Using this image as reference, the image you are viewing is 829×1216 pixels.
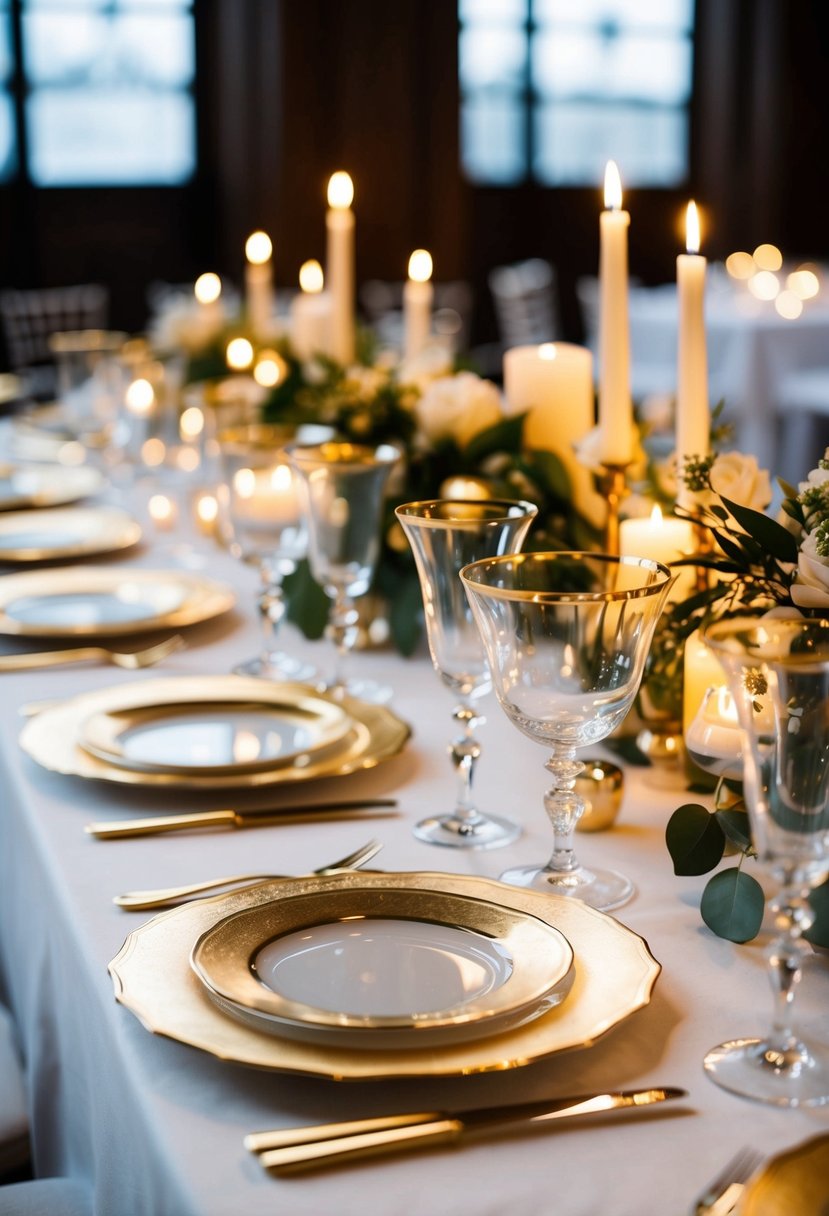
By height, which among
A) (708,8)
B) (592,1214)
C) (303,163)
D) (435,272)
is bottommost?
(592,1214)

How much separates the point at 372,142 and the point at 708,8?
8.48 feet

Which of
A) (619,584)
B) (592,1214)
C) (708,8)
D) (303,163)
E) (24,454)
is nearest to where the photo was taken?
(592,1214)

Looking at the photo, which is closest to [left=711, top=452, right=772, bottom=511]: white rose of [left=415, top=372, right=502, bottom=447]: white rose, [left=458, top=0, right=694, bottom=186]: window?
[left=415, top=372, right=502, bottom=447]: white rose

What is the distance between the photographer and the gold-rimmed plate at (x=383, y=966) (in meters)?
0.74

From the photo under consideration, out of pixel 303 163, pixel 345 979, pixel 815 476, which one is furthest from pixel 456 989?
pixel 303 163

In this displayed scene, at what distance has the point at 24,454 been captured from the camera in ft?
9.50

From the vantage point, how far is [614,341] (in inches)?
51.4

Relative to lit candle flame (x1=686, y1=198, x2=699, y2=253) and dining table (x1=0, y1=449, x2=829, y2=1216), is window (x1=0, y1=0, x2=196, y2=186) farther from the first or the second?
lit candle flame (x1=686, y1=198, x2=699, y2=253)

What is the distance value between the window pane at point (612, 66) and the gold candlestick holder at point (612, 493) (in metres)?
7.20

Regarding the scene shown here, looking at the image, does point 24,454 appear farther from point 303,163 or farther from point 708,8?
point 708,8

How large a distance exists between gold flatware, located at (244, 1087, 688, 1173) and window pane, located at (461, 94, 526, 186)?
25.2 ft

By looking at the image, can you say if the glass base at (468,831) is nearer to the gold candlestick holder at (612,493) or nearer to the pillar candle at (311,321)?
the gold candlestick holder at (612,493)

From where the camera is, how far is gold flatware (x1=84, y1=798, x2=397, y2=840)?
109cm

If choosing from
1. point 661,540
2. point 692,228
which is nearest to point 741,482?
point 661,540
